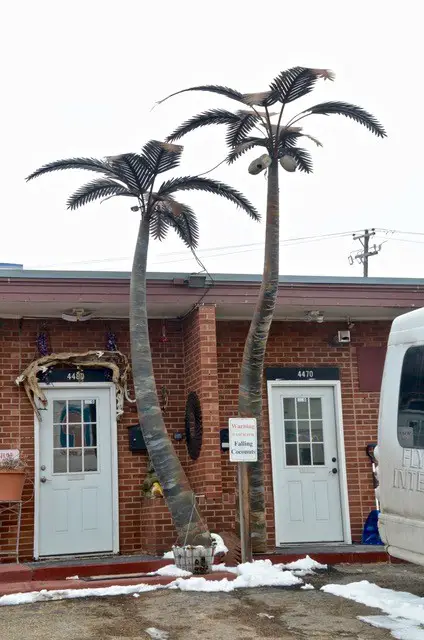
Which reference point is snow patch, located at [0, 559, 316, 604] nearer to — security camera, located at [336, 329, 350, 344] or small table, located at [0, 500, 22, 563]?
small table, located at [0, 500, 22, 563]

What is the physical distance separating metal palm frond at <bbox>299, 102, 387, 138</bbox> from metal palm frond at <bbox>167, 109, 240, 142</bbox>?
869mm

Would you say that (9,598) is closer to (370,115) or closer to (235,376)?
(235,376)

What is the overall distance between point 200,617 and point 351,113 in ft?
19.5

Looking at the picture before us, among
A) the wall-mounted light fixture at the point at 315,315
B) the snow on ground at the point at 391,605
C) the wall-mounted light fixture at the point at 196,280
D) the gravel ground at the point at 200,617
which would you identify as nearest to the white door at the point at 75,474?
the wall-mounted light fixture at the point at 196,280

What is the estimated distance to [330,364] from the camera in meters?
12.5

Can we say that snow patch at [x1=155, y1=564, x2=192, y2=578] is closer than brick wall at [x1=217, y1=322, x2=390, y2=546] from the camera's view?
Yes

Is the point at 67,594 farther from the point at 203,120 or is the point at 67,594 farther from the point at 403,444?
the point at 203,120

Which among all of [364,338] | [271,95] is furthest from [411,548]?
[364,338]

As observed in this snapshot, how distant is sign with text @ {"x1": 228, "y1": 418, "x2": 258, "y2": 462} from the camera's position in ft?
30.6

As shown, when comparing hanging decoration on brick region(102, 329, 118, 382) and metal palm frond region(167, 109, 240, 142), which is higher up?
metal palm frond region(167, 109, 240, 142)

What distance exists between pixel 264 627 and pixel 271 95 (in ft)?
18.4

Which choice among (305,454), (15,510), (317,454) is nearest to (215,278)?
(305,454)

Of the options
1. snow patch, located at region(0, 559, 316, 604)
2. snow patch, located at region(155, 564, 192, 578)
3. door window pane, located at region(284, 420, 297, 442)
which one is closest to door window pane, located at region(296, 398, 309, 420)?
Result: door window pane, located at region(284, 420, 297, 442)

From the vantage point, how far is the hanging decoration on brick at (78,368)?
11406 mm
